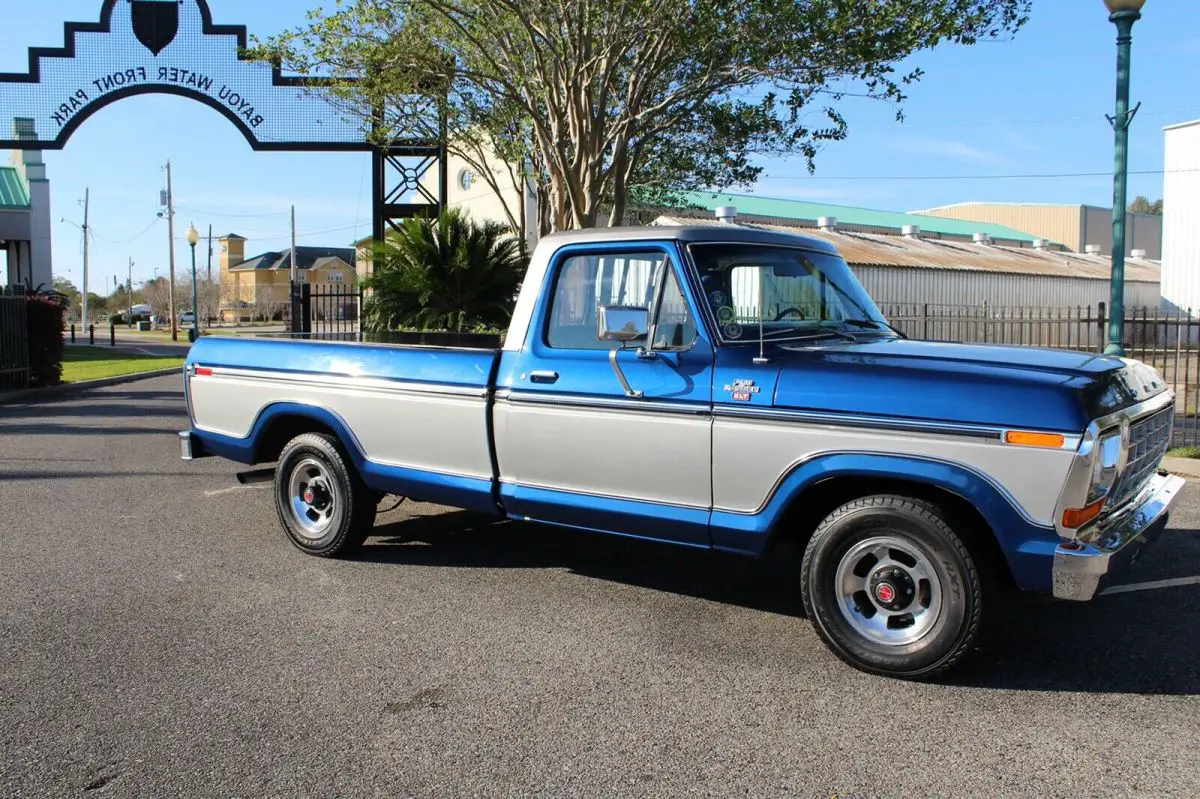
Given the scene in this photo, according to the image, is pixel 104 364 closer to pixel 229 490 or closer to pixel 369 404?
pixel 229 490

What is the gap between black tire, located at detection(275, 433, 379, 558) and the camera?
636cm

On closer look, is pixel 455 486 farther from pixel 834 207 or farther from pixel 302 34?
pixel 834 207

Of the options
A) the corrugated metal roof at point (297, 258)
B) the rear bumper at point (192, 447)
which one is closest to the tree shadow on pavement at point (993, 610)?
the rear bumper at point (192, 447)

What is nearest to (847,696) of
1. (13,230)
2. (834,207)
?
(13,230)

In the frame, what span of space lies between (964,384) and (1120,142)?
727 cm

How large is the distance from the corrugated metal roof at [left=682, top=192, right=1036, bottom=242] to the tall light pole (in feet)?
74.1

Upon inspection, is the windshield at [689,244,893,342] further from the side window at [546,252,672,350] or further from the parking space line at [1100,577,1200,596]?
the parking space line at [1100,577,1200,596]

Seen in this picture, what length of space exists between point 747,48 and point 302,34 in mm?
6733

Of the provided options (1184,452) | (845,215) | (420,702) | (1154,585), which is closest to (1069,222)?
(845,215)

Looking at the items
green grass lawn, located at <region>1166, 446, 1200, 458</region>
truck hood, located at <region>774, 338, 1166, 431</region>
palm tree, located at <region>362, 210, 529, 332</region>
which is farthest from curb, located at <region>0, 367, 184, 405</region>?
green grass lawn, located at <region>1166, 446, 1200, 458</region>

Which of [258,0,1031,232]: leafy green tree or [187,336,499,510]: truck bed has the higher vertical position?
[258,0,1031,232]: leafy green tree

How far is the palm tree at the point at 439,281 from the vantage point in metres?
14.0

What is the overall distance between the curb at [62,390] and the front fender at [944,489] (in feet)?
52.5

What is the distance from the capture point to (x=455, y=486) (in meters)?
5.82
